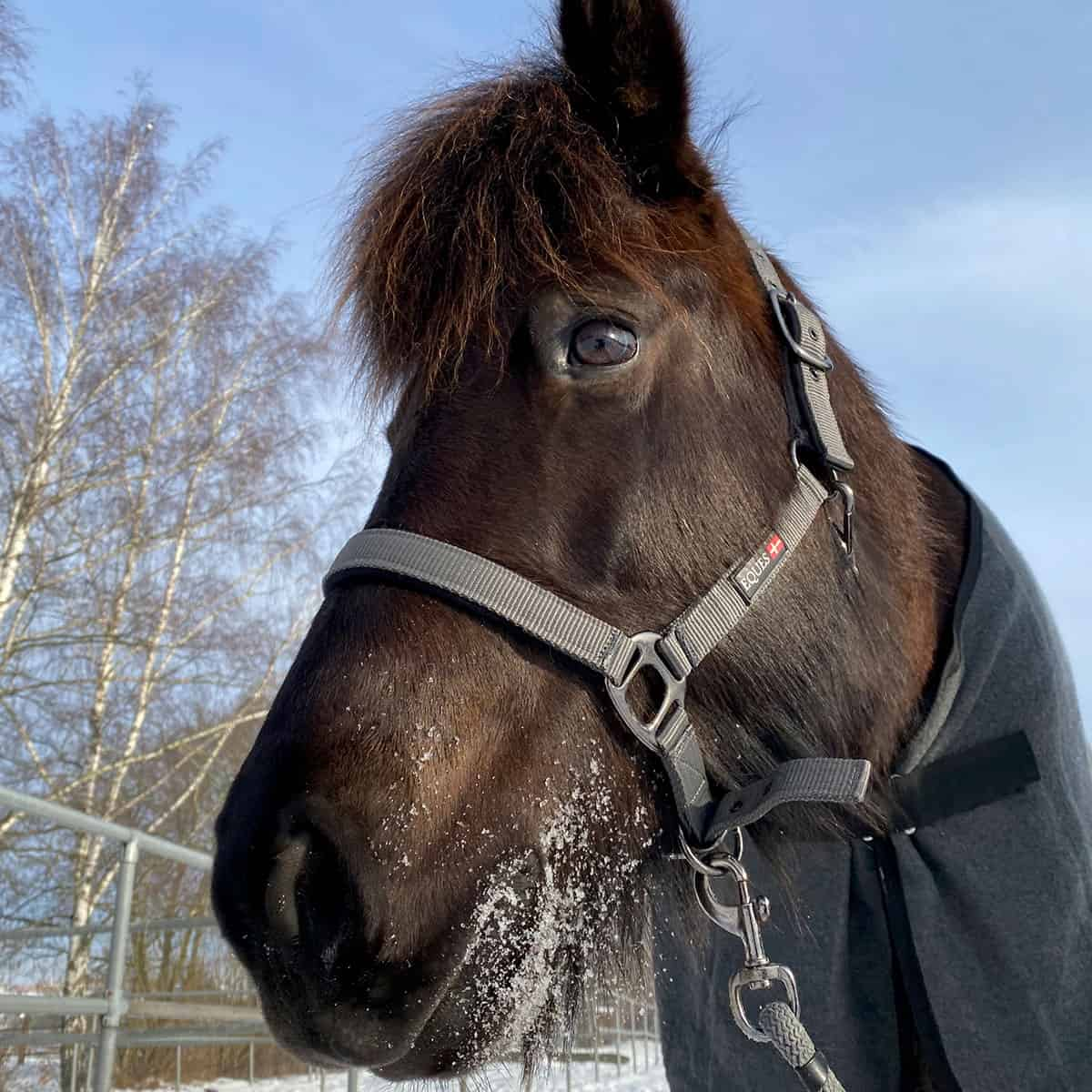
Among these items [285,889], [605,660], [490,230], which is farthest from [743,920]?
[490,230]

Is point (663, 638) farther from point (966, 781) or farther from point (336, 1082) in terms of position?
point (336, 1082)

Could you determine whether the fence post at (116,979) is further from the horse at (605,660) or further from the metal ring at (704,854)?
the metal ring at (704,854)

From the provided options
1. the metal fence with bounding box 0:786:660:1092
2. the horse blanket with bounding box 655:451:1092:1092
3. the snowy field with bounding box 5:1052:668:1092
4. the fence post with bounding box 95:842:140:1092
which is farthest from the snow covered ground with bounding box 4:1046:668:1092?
the horse blanket with bounding box 655:451:1092:1092

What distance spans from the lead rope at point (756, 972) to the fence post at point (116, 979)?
9.84 ft

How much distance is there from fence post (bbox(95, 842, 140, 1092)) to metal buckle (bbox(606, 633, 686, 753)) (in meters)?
3.13

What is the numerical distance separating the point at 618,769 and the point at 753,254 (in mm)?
968

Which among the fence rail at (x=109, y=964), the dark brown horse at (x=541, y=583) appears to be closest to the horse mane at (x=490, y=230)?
the dark brown horse at (x=541, y=583)

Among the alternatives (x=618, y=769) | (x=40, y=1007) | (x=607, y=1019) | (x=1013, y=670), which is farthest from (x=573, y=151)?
(x=40, y=1007)

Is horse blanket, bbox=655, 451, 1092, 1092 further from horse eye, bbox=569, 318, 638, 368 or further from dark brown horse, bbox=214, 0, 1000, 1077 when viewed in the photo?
horse eye, bbox=569, 318, 638, 368

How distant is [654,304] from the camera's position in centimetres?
156

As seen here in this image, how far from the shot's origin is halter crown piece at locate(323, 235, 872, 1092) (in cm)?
131

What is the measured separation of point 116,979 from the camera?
3.80m

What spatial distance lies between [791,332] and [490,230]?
0.55 metres

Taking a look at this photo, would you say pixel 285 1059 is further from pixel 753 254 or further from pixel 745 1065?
pixel 753 254
